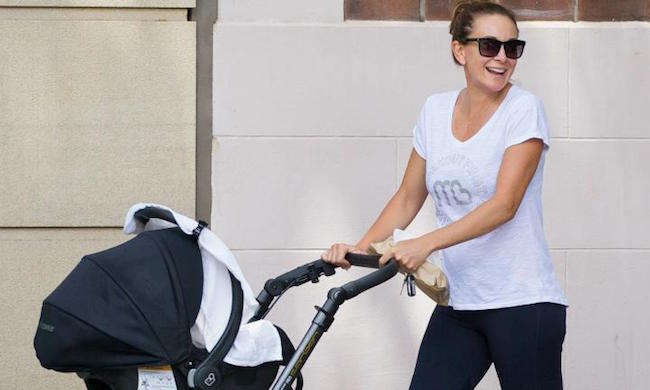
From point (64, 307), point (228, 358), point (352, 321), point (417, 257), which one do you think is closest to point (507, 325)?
point (417, 257)

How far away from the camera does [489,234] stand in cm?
398

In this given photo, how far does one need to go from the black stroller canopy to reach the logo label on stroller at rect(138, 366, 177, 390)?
0.07 meters

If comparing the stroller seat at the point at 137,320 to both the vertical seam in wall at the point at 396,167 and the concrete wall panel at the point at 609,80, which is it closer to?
Result: the vertical seam in wall at the point at 396,167

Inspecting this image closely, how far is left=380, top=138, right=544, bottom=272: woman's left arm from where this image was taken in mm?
3811

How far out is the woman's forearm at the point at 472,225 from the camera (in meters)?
3.82

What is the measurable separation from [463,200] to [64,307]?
4.21ft

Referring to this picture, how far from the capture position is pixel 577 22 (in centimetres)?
627

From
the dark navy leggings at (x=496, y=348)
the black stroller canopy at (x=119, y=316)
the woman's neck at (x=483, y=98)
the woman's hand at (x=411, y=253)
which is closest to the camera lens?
the black stroller canopy at (x=119, y=316)

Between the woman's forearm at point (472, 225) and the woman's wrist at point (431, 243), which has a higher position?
the woman's forearm at point (472, 225)

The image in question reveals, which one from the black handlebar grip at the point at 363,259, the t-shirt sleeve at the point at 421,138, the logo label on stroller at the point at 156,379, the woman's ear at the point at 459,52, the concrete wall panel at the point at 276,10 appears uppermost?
the concrete wall panel at the point at 276,10

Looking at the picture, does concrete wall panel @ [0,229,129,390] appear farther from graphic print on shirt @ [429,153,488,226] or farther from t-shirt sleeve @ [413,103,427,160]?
graphic print on shirt @ [429,153,488,226]

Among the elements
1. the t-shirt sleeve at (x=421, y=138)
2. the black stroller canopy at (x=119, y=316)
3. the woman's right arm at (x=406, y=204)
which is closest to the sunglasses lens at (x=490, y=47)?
the t-shirt sleeve at (x=421, y=138)

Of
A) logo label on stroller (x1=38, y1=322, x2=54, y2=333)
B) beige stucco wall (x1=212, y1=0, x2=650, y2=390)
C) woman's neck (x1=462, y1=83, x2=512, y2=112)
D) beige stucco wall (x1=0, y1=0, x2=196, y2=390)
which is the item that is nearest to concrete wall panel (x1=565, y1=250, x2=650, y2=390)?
beige stucco wall (x1=212, y1=0, x2=650, y2=390)

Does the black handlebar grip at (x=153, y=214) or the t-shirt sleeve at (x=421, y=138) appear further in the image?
the t-shirt sleeve at (x=421, y=138)
